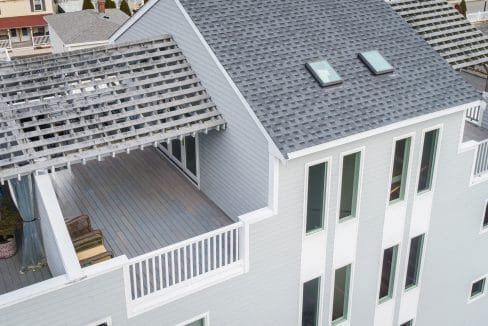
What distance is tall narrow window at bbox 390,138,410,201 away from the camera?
13984 mm

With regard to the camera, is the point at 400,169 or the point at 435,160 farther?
the point at 435,160

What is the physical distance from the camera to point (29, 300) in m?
9.79

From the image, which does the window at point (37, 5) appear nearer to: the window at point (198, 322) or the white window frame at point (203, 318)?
the window at point (198, 322)

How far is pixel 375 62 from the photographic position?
1434 cm

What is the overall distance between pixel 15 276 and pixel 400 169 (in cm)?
972

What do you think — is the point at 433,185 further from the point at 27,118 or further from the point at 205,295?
the point at 27,118

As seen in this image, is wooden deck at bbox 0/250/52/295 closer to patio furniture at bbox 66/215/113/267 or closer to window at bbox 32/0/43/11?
patio furniture at bbox 66/215/113/267

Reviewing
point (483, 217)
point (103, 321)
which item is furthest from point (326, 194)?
Result: point (483, 217)

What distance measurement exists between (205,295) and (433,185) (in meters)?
7.17

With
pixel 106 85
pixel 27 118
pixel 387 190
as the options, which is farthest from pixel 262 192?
pixel 27 118

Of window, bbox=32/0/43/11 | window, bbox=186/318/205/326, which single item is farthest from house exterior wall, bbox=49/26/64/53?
window, bbox=186/318/205/326

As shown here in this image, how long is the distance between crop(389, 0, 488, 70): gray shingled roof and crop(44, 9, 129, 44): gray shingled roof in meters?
24.7

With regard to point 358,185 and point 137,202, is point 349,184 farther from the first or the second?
point 137,202

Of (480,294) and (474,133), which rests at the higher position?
(474,133)
